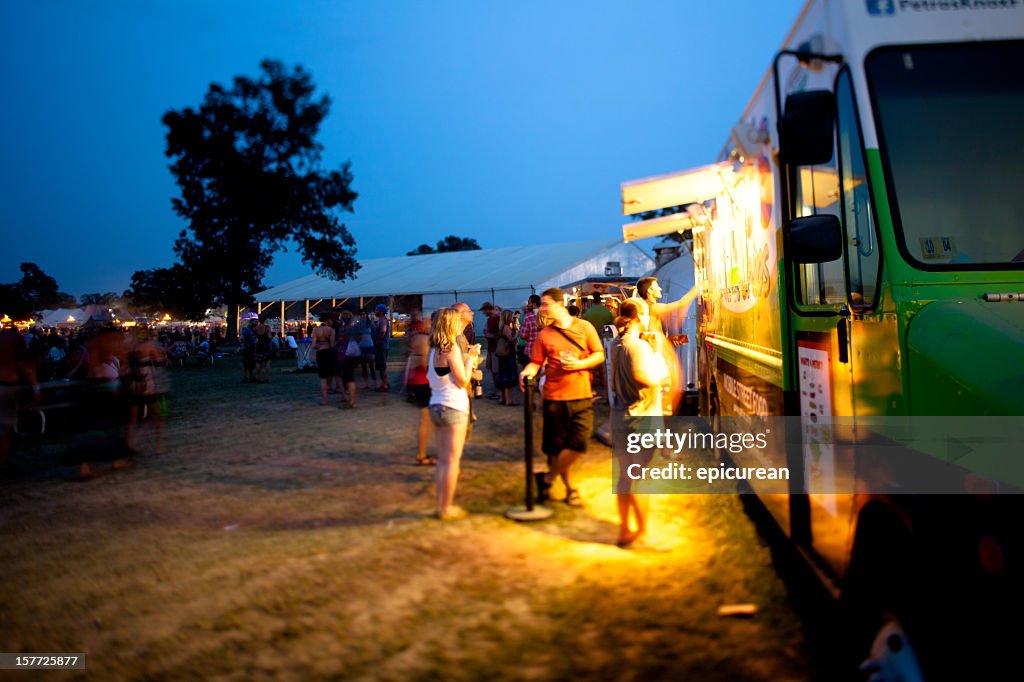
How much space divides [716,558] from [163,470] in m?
6.81

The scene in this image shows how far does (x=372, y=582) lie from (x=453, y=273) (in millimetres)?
34937

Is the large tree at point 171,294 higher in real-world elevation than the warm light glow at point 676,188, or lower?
higher

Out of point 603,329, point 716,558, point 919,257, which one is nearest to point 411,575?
point 716,558

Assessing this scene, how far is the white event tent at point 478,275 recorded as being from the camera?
33938 mm

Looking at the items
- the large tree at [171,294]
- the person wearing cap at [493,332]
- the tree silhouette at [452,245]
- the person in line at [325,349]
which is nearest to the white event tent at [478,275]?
the large tree at [171,294]

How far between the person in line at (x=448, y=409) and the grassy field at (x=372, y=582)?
0.31m

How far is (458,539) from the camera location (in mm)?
5492

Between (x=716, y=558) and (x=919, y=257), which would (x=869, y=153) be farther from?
(x=716, y=558)

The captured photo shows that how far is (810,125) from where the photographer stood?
9.76 feet

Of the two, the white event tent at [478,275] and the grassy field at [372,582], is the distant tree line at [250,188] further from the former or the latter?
the grassy field at [372,582]

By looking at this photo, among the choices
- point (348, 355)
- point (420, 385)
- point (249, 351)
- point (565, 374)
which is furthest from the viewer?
point (249, 351)

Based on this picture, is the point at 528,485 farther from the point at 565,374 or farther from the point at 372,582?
the point at 372,582

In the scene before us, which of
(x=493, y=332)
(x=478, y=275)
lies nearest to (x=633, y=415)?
(x=493, y=332)

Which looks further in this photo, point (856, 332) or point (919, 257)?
point (856, 332)
